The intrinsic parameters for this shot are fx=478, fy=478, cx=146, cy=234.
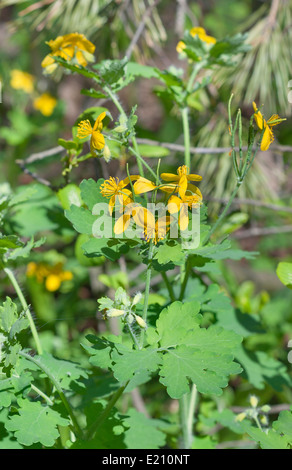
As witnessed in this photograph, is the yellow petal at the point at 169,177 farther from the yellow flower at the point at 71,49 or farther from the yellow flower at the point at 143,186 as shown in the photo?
the yellow flower at the point at 71,49

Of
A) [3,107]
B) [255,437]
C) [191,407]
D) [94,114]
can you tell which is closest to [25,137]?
[3,107]

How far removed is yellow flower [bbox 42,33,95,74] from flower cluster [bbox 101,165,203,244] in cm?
37

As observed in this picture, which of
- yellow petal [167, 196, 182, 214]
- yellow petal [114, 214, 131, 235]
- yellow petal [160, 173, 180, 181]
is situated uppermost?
yellow petal [160, 173, 180, 181]

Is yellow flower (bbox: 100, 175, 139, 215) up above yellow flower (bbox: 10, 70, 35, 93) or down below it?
below

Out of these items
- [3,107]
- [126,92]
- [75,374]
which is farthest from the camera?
[126,92]

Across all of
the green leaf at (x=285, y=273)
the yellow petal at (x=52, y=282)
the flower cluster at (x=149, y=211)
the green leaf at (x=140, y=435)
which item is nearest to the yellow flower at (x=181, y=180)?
the flower cluster at (x=149, y=211)

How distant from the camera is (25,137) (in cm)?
245

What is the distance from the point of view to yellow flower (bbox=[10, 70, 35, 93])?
9.55ft

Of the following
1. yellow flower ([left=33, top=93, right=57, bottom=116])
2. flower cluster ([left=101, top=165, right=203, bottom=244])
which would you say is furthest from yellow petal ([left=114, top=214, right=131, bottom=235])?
yellow flower ([left=33, top=93, right=57, bottom=116])

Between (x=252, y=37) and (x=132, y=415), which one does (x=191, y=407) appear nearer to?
(x=132, y=415)

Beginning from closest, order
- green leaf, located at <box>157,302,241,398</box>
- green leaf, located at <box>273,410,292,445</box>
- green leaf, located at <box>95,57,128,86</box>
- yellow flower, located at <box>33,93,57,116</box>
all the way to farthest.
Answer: green leaf, located at <box>157,302,241,398</box> < green leaf, located at <box>273,410,292,445</box> < green leaf, located at <box>95,57,128,86</box> < yellow flower, located at <box>33,93,57,116</box>

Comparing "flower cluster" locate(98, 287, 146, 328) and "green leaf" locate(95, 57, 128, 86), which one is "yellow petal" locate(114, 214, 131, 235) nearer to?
"flower cluster" locate(98, 287, 146, 328)

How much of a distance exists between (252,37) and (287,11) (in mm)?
142

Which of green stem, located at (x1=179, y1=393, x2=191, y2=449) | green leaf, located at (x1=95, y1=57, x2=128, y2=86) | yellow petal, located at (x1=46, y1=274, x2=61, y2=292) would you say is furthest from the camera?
yellow petal, located at (x1=46, y1=274, x2=61, y2=292)
